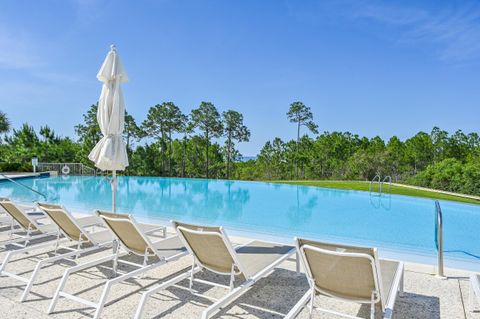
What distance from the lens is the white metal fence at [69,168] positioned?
2245 centimetres

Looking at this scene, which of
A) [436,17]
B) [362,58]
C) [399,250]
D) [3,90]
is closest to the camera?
[399,250]

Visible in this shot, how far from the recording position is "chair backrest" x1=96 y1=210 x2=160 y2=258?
11.4 feet

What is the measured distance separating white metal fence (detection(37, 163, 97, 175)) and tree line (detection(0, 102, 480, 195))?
0.64 metres

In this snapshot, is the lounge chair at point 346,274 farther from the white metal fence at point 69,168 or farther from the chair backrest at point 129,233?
the white metal fence at point 69,168

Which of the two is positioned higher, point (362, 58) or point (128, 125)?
point (362, 58)

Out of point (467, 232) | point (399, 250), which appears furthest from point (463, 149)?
point (399, 250)

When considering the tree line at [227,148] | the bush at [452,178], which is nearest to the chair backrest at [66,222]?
the bush at [452,178]

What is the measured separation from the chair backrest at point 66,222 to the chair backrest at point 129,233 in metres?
0.47

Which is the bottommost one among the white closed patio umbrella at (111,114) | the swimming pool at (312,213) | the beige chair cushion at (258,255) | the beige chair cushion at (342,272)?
the swimming pool at (312,213)

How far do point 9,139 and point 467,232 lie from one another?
30095 mm

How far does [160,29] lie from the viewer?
1351cm

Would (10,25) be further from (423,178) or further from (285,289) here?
(423,178)

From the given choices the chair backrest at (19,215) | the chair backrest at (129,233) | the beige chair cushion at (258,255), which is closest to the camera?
the beige chair cushion at (258,255)

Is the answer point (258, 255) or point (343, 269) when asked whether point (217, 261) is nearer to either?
point (258, 255)
